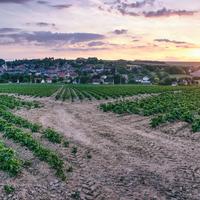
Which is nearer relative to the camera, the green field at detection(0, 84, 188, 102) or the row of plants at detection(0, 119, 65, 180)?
the row of plants at detection(0, 119, 65, 180)

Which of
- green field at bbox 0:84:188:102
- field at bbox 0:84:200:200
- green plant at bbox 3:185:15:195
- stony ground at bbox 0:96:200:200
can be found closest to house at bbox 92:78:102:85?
green field at bbox 0:84:188:102

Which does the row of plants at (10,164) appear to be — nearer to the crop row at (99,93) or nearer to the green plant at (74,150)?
the green plant at (74,150)

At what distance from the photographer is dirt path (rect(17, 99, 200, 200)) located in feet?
37.0

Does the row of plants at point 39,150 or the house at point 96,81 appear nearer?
the row of plants at point 39,150

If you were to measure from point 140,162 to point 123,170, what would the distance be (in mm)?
1325

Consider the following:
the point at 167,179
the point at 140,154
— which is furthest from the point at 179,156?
the point at 167,179

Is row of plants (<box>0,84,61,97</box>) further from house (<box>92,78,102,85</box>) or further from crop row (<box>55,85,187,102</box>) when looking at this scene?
house (<box>92,78,102,85</box>)

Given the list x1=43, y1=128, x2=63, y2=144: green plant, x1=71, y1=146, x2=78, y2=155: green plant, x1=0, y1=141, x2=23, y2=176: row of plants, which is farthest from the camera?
x1=43, y1=128, x2=63, y2=144: green plant

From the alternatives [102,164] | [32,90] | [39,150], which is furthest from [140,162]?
[32,90]

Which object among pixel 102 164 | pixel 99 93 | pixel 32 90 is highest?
pixel 102 164

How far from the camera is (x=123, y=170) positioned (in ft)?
43.7

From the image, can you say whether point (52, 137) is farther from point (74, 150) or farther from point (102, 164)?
point (102, 164)

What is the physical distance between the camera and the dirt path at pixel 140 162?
11266 mm

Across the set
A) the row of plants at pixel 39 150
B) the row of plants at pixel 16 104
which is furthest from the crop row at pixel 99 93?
the row of plants at pixel 39 150
